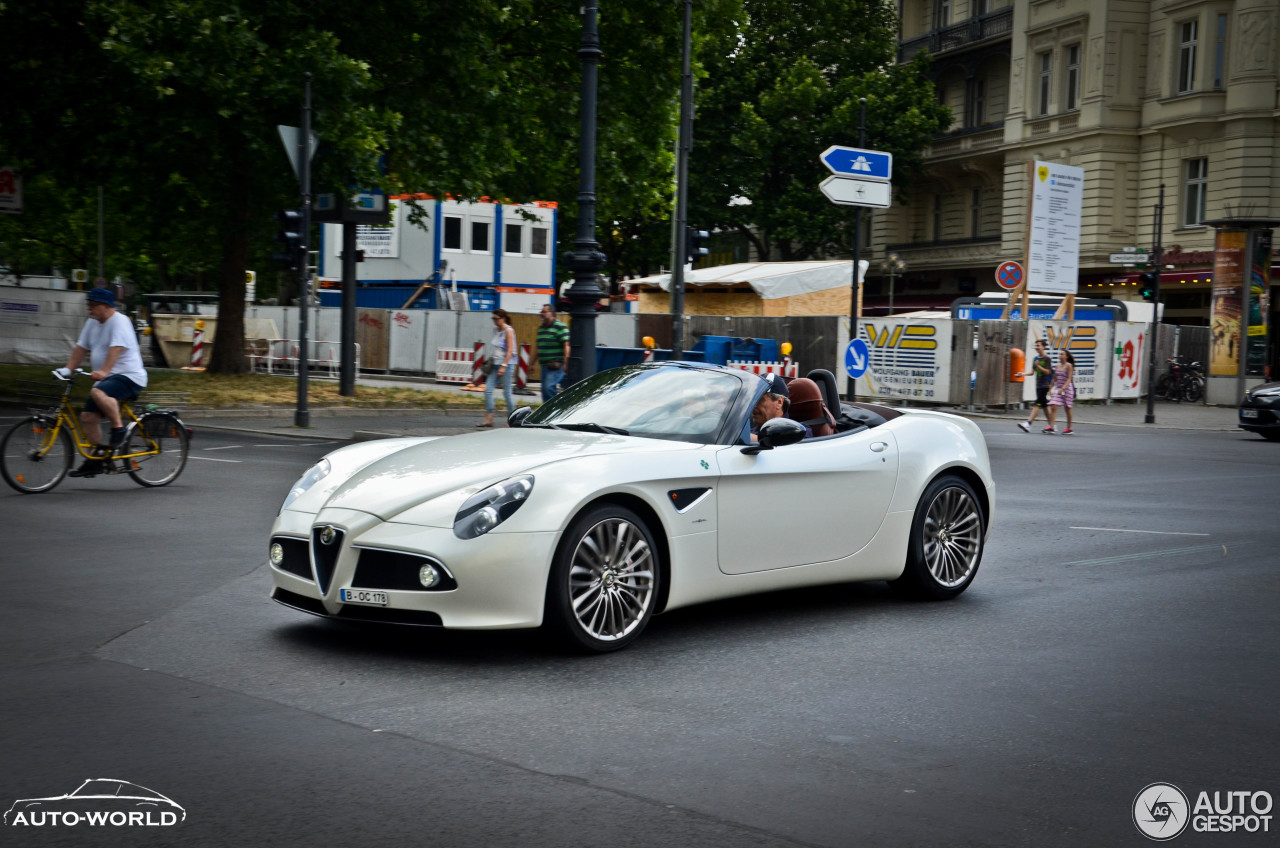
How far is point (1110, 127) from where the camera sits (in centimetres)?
4538

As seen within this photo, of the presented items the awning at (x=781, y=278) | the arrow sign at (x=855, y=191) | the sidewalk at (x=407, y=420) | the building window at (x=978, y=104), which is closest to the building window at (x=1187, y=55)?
the building window at (x=978, y=104)

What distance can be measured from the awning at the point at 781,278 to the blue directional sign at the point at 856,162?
16.4 m

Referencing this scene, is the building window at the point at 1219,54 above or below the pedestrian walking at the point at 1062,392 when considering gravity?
above

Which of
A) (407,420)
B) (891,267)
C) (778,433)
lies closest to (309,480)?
(778,433)

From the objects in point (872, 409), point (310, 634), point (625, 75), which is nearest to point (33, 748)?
point (310, 634)

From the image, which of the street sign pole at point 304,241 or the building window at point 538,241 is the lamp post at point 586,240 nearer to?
the street sign pole at point 304,241

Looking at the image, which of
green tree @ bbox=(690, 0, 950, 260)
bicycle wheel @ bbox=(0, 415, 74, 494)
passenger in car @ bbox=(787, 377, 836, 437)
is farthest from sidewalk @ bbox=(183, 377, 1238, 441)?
green tree @ bbox=(690, 0, 950, 260)

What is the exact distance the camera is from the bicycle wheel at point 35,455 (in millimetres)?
10922

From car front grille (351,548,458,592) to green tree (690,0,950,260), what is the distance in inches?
1827

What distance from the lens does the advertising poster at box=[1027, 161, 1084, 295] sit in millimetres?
30766

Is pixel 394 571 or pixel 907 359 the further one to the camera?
pixel 907 359

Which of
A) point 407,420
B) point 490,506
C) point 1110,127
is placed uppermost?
point 1110,127

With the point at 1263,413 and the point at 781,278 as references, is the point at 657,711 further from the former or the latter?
the point at 781,278

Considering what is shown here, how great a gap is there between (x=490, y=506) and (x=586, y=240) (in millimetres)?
10388
